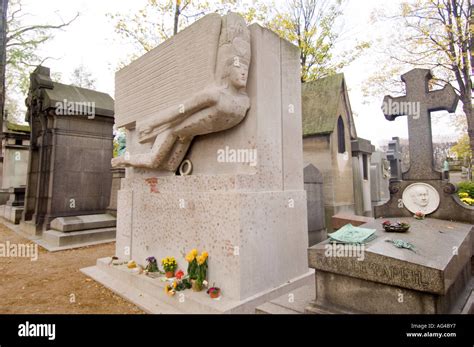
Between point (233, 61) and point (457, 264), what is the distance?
3.35 metres

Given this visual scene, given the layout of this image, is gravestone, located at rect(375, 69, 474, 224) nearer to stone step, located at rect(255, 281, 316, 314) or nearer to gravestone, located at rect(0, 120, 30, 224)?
stone step, located at rect(255, 281, 316, 314)

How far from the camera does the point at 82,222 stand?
24.8 feet

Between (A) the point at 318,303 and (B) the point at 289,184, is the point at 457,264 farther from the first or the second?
(B) the point at 289,184

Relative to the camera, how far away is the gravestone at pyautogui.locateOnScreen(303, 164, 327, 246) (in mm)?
6426

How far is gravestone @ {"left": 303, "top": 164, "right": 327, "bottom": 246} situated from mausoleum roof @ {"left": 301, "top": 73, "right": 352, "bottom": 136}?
2885mm

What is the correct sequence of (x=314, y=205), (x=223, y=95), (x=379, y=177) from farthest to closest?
(x=379, y=177), (x=314, y=205), (x=223, y=95)

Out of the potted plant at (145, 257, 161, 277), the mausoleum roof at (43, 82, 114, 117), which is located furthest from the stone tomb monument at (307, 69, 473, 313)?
the mausoleum roof at (43, 82, 114, 117)

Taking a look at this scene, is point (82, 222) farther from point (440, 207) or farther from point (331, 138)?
point (440, 207)

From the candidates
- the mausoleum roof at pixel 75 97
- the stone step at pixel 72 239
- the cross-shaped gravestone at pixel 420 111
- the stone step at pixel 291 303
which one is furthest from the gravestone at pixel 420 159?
the mausoleum roof at pixel 75 97

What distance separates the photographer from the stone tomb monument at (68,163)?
310 inches

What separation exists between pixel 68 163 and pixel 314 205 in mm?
7452

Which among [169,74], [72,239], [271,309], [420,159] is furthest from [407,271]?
[72,239]

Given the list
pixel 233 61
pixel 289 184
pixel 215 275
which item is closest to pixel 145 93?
pixel 233 61

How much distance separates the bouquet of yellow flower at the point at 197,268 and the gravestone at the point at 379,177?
11815 mm
